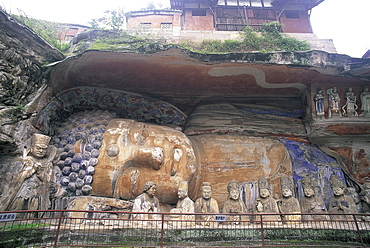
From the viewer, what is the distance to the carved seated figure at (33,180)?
529 centimetres

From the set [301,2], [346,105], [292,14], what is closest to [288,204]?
[346,105]

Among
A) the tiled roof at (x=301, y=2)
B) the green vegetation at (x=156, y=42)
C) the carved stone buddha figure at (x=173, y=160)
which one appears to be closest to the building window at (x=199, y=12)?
the tiled roof at (x=301, y=2)

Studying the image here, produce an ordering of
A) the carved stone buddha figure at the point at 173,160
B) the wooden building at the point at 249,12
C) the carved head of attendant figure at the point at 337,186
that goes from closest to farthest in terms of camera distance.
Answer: the carved stone buddha figure at the point at 173,160 < the carved head of attendant figure at the point at 337,186 < the wooden building at the point at 249,12

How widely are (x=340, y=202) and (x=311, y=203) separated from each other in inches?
28.9

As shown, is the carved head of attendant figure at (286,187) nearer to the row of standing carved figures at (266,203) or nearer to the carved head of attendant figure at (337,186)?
the row of standing carved figures at (266,203)

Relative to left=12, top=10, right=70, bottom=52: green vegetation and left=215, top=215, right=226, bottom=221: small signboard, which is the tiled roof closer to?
left=12, top=10, right=70, bottom=52: green vegetation

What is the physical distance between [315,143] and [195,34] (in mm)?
4970

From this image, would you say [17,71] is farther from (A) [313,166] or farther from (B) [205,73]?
(A) [313,166]

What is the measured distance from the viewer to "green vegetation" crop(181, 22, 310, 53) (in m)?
7.67

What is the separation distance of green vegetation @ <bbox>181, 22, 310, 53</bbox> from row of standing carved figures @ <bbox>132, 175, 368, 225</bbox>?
364 cm

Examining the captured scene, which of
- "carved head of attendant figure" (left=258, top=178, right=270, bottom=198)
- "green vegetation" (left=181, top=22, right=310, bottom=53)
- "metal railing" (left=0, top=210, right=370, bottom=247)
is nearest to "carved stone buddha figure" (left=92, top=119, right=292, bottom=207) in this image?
"carved head of attendant figure" (left=258, top=178, right=270, bottom=198)

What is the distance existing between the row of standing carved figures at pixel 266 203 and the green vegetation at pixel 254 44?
3.64 meters

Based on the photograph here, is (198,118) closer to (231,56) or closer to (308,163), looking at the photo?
(231,56)

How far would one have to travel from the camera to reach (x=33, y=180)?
18.5 ft
